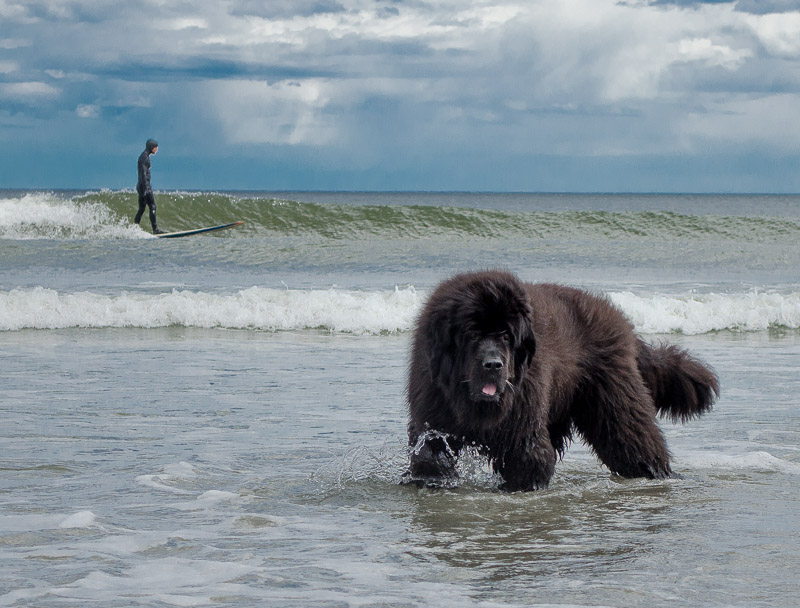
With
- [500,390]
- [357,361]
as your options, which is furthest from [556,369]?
[357,361]

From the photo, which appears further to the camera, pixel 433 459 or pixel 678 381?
pixel 678 381

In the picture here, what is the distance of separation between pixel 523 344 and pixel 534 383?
26 centimetres

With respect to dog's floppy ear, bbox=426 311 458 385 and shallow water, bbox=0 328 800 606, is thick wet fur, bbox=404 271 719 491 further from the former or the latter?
shallow water, bbox=0 328 800 606

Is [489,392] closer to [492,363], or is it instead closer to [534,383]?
[492,363]

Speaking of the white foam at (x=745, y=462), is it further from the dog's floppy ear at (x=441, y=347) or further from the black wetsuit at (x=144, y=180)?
the black wetsuit at (x=144, y=180)

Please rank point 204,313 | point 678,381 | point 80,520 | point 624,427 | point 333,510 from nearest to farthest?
point 80,520 → point 333,510 → point 624,427 → point 678,381 → point 204,313

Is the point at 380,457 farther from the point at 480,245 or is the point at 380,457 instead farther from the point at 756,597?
the point at 480,245

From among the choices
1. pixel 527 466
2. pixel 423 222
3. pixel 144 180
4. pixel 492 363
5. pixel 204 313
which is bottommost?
pixel 527 466

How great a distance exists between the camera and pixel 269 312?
1343 centimetres

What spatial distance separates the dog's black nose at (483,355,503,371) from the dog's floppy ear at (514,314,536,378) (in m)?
0.18

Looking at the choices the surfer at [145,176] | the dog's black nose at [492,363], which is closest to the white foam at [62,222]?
the surfer at [145,176]

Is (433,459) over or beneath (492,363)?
beneath

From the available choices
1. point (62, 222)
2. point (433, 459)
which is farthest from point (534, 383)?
point (62, 222)

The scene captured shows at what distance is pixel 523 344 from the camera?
492 cm
